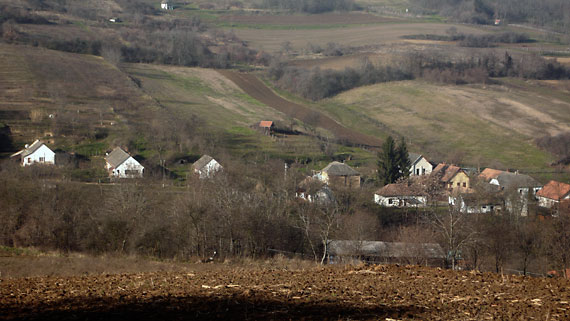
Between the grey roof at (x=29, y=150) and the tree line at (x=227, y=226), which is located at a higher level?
the grey roof at (x=29, y=150)

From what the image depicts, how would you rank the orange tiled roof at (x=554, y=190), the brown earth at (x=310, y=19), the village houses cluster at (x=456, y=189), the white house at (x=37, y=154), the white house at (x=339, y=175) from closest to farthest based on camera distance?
1. the village houses cluster at (x=456, y=189)
2. the white house at (x=37, y=154)
3. the orange tiled roof at (x=554, y=190)
4. the white house at (x=339, y=175)
5. the brown earth at (x=310, y=19)

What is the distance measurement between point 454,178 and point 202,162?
2067cm

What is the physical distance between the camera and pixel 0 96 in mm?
46000

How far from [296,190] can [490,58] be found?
5630 centimetres

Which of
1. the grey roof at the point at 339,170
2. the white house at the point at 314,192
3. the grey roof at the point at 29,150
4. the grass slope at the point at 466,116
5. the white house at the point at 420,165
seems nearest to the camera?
the white house at the point at 314,192

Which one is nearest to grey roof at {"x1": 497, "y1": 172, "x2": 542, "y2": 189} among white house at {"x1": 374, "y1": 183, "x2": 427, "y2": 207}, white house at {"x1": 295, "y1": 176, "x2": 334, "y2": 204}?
white house at {"x1": 374, "y1": 183, "x2": 427, "y2": 207}

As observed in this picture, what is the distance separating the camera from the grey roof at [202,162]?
37459 millimetres

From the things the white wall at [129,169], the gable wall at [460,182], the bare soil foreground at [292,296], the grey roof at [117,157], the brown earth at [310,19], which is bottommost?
the gable wall at [460,182]

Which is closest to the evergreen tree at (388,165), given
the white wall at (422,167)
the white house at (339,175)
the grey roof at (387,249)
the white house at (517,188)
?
the white house at (339,175)

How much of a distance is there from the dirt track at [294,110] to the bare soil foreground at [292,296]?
42372mm

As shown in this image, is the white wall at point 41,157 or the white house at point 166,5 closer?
the white wall at point 41,157

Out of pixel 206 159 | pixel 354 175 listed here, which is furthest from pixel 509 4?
pixel 206 159

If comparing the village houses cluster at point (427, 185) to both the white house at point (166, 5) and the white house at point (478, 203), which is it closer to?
the white house at point (478, 203)

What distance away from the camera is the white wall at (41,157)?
1389 inches
